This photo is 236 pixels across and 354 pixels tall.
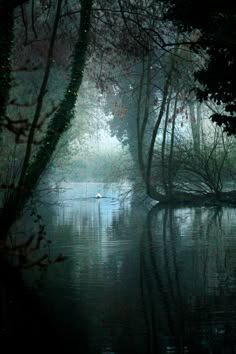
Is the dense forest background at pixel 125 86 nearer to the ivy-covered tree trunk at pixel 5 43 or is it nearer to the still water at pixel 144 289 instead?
the ivy-covered tree trunk at pixel 5 43

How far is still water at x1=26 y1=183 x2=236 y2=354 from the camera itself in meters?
6.23

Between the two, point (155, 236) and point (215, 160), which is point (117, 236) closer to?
point (155, 236)

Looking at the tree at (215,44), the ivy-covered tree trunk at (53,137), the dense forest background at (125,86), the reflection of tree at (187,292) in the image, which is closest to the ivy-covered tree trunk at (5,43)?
the dense forest background at (125,86)

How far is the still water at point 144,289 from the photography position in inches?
245

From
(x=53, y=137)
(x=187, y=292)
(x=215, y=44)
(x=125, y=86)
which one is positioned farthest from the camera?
(x=125, y=86)

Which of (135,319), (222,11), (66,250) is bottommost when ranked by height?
(135,319)

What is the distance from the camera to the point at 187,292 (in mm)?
8766

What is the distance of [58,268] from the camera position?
37.7ft

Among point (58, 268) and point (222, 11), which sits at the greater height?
point (222, 11)

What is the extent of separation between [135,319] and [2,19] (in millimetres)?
8761

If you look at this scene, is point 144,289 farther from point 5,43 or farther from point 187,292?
point 5,43

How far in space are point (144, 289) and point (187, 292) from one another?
2.18ft

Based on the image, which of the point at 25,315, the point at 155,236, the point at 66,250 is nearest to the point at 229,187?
the point at 155,236

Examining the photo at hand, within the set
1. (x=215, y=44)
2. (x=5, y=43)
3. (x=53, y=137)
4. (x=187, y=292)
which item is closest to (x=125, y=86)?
(x=53, y=137)
